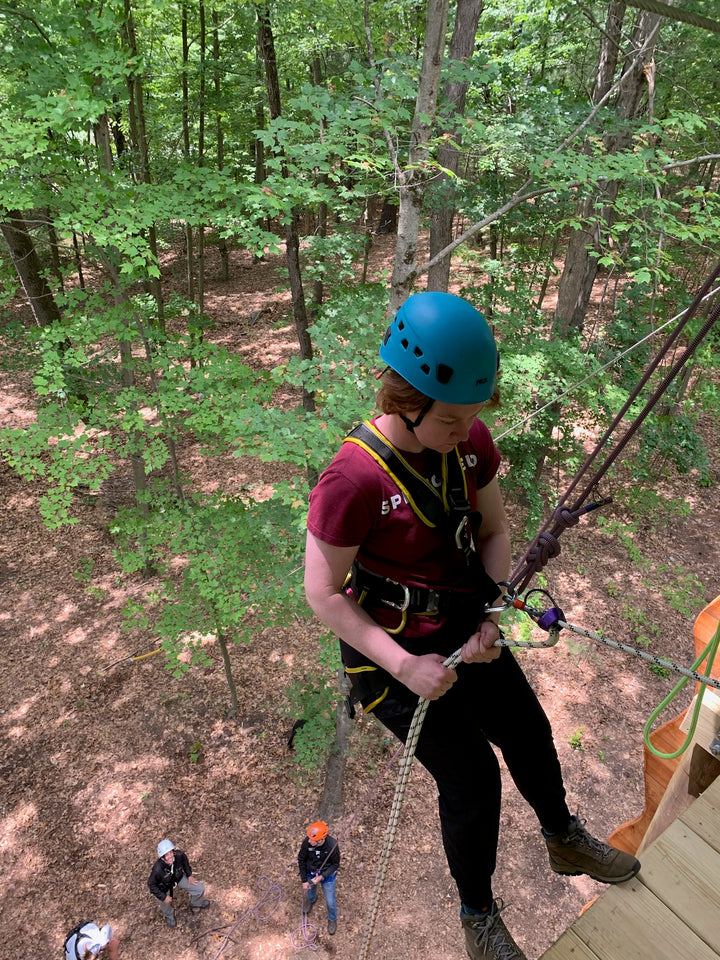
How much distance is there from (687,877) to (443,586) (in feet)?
2.89

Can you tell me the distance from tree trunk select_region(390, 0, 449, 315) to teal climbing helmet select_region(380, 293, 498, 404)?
83.0 inches

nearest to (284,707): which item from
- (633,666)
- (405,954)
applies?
(405,954)

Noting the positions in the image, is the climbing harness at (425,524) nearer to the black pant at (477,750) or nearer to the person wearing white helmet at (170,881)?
the black pant at (477,750)

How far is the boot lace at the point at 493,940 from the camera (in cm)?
181

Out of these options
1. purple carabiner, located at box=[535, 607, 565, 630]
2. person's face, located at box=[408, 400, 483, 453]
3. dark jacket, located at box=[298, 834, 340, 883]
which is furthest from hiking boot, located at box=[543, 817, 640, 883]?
dark jacket, located at box=[298, 834, 340, 883]

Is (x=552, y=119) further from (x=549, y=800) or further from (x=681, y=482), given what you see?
(x=681, y=482)

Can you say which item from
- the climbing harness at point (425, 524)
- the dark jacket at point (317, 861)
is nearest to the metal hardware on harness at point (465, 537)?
the climbing harness at point (425, 524)

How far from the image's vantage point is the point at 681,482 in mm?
9938

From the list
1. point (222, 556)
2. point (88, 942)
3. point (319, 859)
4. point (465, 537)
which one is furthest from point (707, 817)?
point (88, 942)

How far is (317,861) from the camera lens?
5.11 meters

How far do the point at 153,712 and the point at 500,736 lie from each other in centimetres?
593

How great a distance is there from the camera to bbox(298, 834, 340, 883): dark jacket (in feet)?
16.7

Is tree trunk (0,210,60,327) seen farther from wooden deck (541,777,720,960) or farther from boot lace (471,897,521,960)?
wooden deck (541,777,720,960)

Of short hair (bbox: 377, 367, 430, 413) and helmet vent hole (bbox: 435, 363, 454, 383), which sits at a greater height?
helmet vent hole (bbox: 435, 363, 454, 383)
